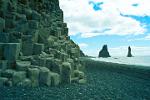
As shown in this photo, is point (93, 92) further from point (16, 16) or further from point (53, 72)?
point (16, 16)

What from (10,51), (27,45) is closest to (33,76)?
(10,51)

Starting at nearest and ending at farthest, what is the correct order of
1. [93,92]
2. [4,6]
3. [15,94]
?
[15,94] < [93,92] < [4,6]

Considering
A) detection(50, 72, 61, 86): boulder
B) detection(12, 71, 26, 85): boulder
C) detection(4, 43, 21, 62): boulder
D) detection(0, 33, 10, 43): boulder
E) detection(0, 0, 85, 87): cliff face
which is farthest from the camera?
detection(0, 33, 10, 43): boulder

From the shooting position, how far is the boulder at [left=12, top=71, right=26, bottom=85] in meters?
22.3

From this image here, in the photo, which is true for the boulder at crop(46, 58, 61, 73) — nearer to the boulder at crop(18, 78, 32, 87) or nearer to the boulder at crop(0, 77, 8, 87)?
the boulder at crop(18, 78, 32, 87)

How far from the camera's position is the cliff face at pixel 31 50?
77.8 feet

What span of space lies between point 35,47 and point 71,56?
275 inches

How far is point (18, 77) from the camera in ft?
73.9

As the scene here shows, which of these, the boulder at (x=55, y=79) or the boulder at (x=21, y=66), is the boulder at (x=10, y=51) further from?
the boulder at (x=55, y=79)

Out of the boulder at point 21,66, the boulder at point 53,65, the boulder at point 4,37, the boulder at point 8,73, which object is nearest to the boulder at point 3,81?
the boulder at point 8,73

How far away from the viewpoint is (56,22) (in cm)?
3750

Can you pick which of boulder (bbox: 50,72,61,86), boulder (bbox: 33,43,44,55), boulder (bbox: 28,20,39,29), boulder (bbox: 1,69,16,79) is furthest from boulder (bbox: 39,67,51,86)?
boulder (bbox: 28,20,39,29)

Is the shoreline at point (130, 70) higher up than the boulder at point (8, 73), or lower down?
lower down

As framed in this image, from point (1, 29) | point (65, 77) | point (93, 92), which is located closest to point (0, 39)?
point (1, 29)
